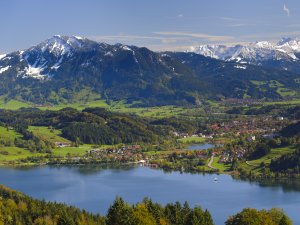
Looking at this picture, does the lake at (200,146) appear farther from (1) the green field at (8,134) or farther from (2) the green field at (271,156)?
(1) the green field at (8,134)

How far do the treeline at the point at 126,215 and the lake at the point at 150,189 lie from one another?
60.9 feet

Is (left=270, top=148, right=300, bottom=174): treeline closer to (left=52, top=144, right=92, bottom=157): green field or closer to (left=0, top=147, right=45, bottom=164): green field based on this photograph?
(left=52, top=144, right=92, bottom=157): green field

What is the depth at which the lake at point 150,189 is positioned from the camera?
99312 millimetres

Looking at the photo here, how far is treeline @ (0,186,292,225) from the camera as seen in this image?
5466 cm

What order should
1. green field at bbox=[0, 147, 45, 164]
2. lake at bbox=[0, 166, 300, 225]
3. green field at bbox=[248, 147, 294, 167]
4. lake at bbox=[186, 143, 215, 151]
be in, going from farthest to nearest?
lake at bbox=[186, 143, 215, 151]
green field at bbox=[0, 147, 45, 164]
green field at bbox=[248, 147, 294, 167]
lake at bbox=[0, 166, 300, 225]

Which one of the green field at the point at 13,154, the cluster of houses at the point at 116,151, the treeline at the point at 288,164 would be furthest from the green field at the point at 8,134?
the treeline at the point at 288,164

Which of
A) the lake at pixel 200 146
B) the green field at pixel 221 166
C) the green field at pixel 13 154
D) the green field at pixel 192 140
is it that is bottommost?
the green field at pixel 13 154

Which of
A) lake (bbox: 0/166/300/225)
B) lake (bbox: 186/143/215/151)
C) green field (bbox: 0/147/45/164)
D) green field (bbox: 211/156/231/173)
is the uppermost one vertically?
lake (bbox: 186/143/215/151)

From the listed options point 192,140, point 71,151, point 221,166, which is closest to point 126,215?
point 221,166

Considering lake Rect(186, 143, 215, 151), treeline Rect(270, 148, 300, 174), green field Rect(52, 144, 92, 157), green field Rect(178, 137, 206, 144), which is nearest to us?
treeline Rect(270, 148, 300, 174)

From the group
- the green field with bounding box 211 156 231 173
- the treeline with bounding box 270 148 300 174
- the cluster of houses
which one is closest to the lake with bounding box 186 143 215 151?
the cluster of houses

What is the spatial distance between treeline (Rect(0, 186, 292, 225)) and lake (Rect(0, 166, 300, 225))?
18573mm

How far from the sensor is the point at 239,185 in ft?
376

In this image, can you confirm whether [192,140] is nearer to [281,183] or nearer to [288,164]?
[288,164]
